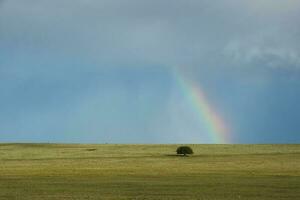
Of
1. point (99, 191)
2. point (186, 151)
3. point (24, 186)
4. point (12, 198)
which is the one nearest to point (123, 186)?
point (99, 191)

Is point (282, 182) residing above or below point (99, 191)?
above

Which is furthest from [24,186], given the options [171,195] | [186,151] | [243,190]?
[186,151]

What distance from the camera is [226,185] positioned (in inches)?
1799

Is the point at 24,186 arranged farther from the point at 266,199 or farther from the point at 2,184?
the point at 266,199

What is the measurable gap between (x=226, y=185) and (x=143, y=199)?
1253 cm

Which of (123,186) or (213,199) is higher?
(123,186)

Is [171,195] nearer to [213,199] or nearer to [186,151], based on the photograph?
[213,199]

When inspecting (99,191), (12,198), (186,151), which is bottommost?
(12,198)

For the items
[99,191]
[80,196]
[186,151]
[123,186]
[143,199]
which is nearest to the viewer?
[143,199]

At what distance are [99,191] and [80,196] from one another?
398 centimetres

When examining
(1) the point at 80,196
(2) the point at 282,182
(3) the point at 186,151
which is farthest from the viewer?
(3) the point at 186,151

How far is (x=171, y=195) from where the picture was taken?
3756 cm

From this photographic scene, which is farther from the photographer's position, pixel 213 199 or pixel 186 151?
pixel 186 151

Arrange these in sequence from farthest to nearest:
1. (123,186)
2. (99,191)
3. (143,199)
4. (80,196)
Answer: (123,186) → (99,191) → (80,196) → (143,199)
